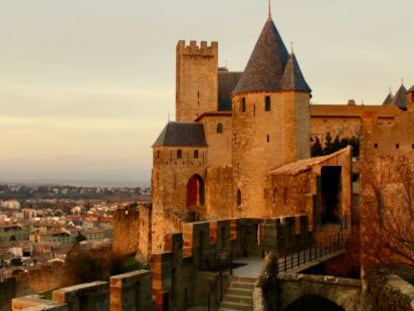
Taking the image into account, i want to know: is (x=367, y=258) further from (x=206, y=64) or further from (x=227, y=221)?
(x=206, y=64)

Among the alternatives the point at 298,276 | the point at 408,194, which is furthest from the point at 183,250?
the point at 408,194

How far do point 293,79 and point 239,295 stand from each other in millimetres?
18159

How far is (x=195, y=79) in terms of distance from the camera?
54.5 meters

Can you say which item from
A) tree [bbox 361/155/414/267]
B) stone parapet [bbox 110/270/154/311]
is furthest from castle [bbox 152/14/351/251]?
stone parapet [bbox 110/270/154/311]

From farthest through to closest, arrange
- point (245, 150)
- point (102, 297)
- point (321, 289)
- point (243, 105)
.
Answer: point (243, 105)
point (245, 150)
point (321, 289)
point (102, 297)

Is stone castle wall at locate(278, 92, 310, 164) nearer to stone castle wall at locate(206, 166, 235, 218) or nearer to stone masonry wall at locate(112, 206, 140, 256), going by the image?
stone castle wall at locate(206, 166, 235, 218)

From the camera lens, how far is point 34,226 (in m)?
137

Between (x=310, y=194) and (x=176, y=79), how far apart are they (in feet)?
110

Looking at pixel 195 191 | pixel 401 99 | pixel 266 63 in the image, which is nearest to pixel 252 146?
pixel 266 63

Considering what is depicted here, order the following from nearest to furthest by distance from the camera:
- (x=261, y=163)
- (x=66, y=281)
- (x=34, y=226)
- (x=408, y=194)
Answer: (x=408, y=194) → (x=261, y=163) → (x=66, y=281) → (x=34, y=226)

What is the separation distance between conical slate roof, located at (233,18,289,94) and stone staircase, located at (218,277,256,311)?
17.5 metres

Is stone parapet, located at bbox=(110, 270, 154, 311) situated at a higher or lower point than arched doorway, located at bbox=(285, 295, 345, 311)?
higher

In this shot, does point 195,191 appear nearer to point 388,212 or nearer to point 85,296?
point 388,212

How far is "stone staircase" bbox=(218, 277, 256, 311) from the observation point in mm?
15141
